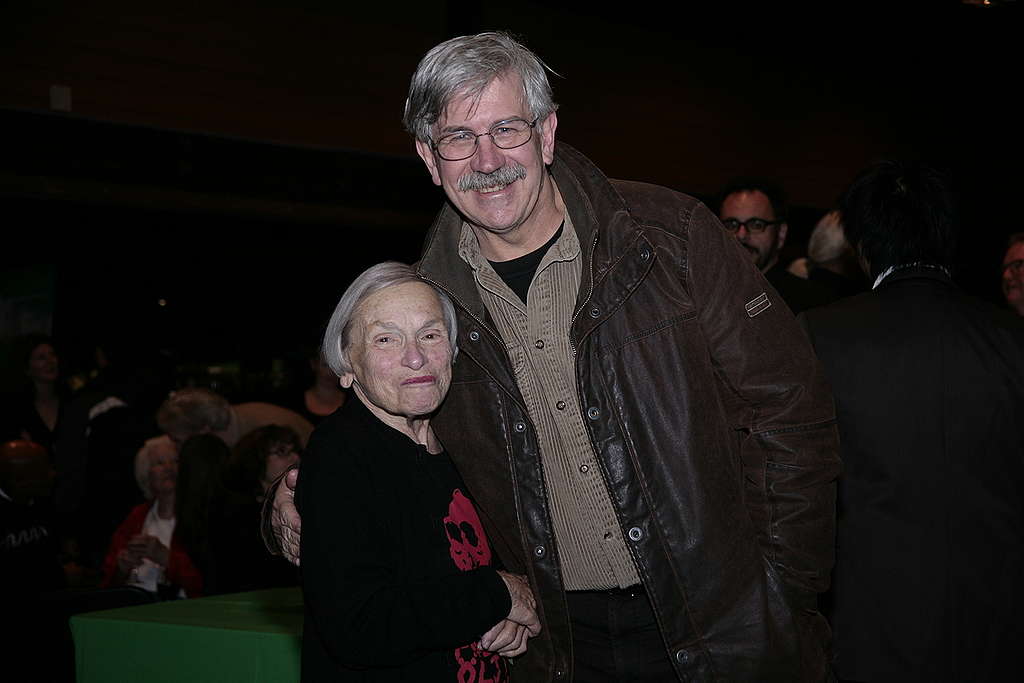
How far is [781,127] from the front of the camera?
30.9ft

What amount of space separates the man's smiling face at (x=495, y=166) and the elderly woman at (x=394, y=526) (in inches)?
8.0

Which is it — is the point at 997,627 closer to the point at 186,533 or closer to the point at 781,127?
the point at 186,533

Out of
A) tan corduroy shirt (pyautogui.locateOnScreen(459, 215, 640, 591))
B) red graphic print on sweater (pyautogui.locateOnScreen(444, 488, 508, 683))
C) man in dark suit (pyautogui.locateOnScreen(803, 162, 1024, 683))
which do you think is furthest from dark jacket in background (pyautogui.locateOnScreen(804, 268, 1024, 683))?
red graphic print on sweater (pyautogui.locateOnScreen(444, 488, 508, 683))

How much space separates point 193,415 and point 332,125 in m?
2.61

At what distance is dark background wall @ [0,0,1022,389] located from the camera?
6.00 meters

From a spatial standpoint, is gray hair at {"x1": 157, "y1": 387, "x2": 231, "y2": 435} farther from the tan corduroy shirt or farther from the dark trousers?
the dark trousers

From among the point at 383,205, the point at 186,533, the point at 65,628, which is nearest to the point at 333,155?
the point at 383,205

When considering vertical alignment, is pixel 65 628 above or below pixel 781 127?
below

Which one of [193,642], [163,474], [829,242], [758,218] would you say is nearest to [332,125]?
[163,474]

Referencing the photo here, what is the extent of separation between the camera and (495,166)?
1972 millimetres

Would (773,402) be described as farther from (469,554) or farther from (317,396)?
(317,396)

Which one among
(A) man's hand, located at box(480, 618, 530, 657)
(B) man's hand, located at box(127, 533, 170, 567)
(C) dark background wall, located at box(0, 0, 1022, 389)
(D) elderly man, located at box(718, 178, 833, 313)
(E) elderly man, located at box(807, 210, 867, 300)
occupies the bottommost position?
(A) man's hand, located at box(480, 618, 530, 657)

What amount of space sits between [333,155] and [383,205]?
0.47m

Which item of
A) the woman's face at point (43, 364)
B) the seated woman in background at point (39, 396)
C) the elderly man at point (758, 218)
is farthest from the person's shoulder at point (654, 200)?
the woman's face at point (43, 364)
